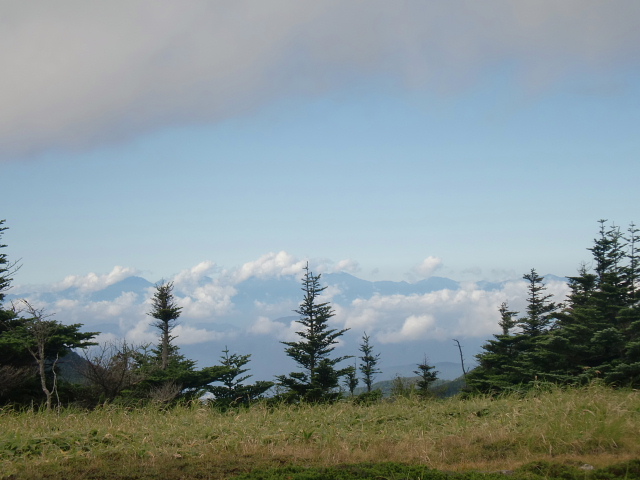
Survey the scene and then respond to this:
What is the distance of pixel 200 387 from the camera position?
2595 centimetres

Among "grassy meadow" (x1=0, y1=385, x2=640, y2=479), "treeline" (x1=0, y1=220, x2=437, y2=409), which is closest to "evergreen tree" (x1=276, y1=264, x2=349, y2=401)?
"treeline" (x1=0, y1=220, x2=437, y2=409)

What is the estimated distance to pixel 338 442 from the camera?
8.38 m

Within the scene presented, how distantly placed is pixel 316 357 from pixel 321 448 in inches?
1090

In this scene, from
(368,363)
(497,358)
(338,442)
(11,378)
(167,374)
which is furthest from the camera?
(368,363)

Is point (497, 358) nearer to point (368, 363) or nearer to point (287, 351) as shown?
point (287, 351)

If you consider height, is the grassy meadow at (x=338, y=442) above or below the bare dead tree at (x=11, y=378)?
below

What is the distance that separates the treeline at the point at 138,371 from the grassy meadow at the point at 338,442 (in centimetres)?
293

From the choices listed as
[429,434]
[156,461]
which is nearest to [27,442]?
[156,461]

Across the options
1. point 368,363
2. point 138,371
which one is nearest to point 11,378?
point 138,371

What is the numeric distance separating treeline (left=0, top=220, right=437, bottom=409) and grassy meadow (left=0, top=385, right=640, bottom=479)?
2.93 metres

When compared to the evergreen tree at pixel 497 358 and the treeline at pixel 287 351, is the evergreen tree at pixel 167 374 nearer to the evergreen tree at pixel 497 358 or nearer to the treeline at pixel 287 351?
the treeline at pixel 287 351

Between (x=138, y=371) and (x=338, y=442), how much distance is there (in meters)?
13.8

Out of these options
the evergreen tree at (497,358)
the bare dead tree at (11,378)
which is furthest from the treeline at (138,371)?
the evergreen tree at (497,358)

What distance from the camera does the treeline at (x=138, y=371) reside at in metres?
17.6
